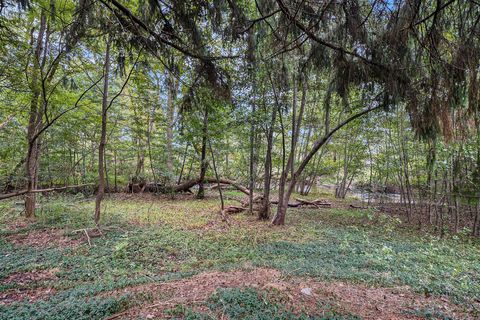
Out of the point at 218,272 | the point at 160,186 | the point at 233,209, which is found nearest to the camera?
the point at 218,272

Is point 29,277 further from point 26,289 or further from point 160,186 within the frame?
point 160,186

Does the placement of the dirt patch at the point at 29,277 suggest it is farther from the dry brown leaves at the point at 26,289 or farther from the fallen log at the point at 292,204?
the fallen log at the point at 292,204

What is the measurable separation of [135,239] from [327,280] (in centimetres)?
336

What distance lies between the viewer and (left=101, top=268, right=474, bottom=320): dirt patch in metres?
2.18

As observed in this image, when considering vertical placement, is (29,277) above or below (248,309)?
below

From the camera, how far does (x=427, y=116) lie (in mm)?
2469

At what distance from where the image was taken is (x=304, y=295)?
240 centimetres

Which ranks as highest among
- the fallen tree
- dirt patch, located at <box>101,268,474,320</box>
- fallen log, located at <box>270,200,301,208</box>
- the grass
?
the fallen tree

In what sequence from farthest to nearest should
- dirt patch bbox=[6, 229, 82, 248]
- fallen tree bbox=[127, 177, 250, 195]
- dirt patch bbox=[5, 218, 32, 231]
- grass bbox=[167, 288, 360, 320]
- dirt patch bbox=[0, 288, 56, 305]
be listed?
fallen tree bbox=[127, 177, 250, 195]
dirt patch bbox=[5, 218, 32, 231]
dirt patch bbox=[6, 229, 82, 248]
dirt patch bbox=[0, 288, 56, 305]
grass bbox=[167, 288, 360, 320]

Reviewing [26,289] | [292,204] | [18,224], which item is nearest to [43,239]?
[18,224]

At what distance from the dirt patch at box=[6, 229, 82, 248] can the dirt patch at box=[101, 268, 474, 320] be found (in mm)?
2367

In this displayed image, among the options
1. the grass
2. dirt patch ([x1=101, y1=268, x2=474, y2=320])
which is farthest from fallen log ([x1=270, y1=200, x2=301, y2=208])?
the grass

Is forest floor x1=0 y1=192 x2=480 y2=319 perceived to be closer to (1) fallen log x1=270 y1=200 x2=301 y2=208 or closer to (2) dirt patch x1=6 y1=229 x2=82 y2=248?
(2) dirt patch x1=6 y1=229 x2=82 y2=248

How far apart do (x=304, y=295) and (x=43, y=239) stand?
472 cm
